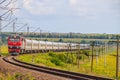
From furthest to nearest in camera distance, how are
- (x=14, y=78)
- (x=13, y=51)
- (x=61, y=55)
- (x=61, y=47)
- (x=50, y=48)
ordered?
(x=61, y=47) < (x=50, y=48) < (x=61, y=55) < (x=13, y=51) < (x=14, y=78)

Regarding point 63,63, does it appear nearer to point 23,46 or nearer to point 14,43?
point 23,46

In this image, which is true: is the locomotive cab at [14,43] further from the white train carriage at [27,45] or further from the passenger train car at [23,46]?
the white train carriage at [27,45]

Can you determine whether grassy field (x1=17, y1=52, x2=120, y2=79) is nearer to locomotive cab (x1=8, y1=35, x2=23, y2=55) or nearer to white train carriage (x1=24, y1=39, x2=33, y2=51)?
locomotive cab (x1=8, y1=35, x2=23, y2=55)

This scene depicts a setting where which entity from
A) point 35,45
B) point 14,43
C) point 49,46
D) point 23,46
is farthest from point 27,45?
point 49,46

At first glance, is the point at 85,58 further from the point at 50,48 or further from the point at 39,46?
the point at 39,46

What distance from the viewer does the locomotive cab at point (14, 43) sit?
213 ft

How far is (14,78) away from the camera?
2402 centimetres

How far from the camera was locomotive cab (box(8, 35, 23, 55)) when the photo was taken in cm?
6500

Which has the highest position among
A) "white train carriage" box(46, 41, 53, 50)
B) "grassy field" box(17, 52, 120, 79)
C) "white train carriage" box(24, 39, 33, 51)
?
"white train carriage" box(24, 39, 33, 51)

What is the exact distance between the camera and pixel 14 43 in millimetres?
65250

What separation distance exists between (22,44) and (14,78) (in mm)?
43008

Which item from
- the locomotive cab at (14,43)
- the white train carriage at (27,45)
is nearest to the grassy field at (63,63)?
the locomotive cab at (14,43)

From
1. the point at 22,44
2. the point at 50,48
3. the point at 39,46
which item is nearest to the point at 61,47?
the point at 50,48

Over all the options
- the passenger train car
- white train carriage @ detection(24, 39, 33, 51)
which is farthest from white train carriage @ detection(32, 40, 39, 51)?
white train carriage @ detection(24, 39, 33, 51)
